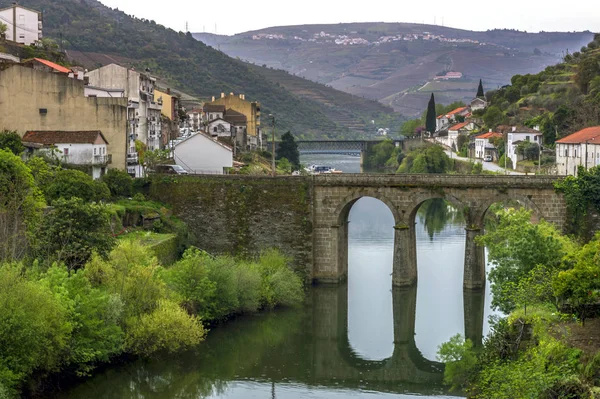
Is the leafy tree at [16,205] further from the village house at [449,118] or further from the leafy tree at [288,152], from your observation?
the village house at [449,118]

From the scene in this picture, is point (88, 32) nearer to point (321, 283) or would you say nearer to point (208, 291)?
point (321, 283)

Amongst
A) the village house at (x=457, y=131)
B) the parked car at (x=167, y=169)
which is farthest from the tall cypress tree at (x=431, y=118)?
the parked car at (x=167, y=169)

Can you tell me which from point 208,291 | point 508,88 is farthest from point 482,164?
point 208,291

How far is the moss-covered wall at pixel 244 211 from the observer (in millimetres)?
68562

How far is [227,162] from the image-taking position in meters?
81.4

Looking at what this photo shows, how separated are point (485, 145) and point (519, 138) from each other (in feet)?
42.2

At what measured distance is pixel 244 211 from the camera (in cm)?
6988

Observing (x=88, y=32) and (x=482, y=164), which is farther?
(x=88, y=32)

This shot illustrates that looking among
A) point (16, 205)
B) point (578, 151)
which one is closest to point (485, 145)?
point (578, 151)

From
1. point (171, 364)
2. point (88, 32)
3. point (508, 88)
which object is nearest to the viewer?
point (171, 364)

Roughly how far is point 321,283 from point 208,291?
15.1m

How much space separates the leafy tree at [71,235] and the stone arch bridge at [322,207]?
17333 millimetres

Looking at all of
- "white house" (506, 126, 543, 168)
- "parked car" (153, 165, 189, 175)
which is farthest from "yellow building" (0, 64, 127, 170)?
"white house" (506, 126, 543, 168)

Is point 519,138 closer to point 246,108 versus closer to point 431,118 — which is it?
point 246,108
